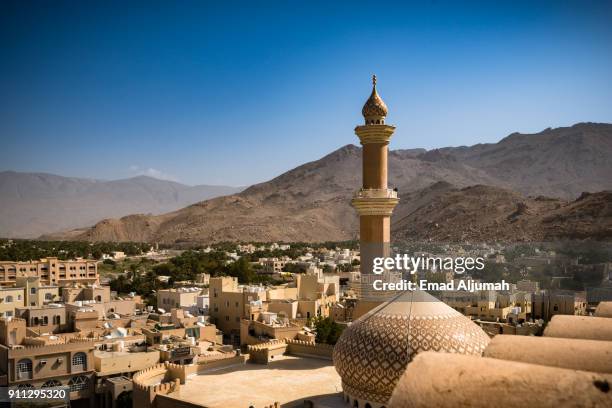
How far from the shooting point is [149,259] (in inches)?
1937

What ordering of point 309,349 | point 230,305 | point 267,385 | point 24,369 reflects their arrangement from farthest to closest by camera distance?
1. point 230,305
2. point 309,349
3. point 24,369
4. point 267,385

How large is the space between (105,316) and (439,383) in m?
20.4

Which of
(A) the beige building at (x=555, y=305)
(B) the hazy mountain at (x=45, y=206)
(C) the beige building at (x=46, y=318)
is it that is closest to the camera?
(A) the beige building at (x=555, y=305)

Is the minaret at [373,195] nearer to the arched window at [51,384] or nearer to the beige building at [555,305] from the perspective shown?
the beige building at [555,305]

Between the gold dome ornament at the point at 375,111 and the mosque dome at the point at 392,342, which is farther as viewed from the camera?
the gold dome ornament at the point at 375,111

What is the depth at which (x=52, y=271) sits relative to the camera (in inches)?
1248

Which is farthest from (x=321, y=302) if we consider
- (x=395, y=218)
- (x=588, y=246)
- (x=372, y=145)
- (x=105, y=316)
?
(x=395, y=218)

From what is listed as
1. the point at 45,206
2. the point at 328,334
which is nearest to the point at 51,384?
the point at 328,334

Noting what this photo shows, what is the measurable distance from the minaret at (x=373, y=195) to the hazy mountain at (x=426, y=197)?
37686 millimetres

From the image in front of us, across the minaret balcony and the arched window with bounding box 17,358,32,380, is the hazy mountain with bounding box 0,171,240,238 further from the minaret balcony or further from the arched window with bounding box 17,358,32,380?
the minaret balcony

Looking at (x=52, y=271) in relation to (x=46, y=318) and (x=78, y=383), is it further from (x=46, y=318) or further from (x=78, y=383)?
(x=78, y=383)

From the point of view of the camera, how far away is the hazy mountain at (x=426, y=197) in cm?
6650

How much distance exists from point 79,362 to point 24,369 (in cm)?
124

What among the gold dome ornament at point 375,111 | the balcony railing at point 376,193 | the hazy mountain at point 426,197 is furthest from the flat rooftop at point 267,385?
the hazy mountain at point 426,197
